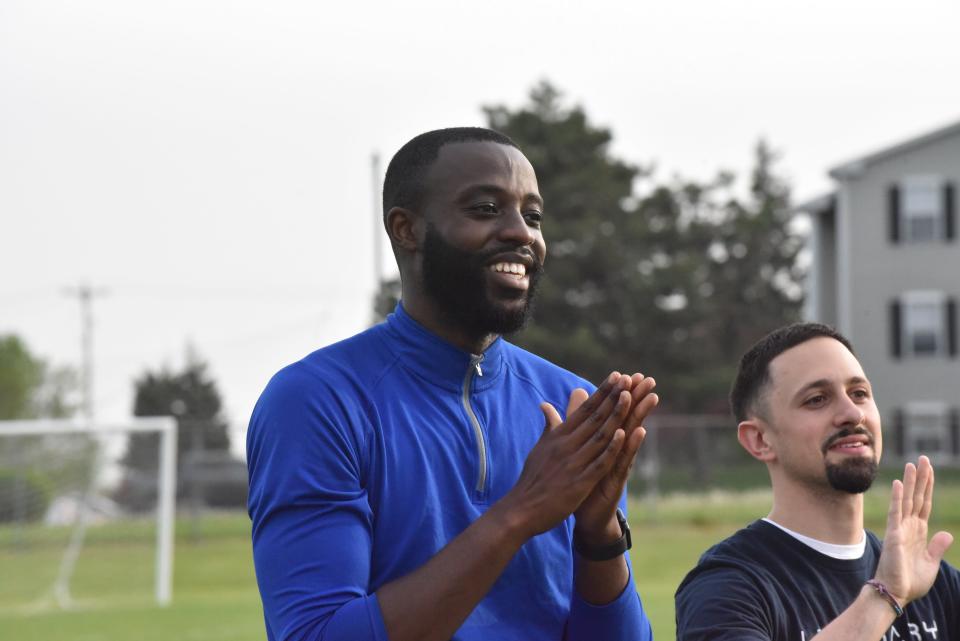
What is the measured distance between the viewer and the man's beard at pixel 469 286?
109 inches

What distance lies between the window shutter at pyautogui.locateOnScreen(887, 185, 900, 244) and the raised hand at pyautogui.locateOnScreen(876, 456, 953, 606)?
32.6 metres

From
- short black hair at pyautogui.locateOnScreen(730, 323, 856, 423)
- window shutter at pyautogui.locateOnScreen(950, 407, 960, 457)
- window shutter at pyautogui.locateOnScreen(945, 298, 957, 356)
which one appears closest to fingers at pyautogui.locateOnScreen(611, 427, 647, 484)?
short black hair at pyautogui.locateOnScreen(730, 323, 856, 423)

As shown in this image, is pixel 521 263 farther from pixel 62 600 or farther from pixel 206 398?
pixel 206 398

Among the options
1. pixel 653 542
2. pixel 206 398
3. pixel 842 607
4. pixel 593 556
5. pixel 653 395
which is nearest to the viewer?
pixel 653 395

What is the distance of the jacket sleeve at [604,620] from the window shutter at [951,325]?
110 ft

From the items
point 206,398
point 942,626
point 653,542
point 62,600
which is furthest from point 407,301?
point 206,398

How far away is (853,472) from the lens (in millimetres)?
3264

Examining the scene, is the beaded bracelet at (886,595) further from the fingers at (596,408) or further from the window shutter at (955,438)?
the window shutter at (955,438)

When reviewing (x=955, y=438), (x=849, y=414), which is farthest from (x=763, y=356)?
(x=955, y=438)

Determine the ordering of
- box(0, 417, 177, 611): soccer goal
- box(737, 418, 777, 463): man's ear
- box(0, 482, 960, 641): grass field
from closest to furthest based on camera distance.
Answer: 1. box(737, 418, 777, 463): man's ear
2. box(0, 482, 960, 641): grass field
3. box(0, 417, 177, 611): soccer goal

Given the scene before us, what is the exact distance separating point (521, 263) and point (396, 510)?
51 cm

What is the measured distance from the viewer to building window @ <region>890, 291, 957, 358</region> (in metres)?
34.7

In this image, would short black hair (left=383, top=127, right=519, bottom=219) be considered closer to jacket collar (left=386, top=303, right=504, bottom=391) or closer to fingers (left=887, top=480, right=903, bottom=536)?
jacket collar (left=386, top=303, right=504, bottom=391)

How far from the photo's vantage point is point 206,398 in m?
41.8
